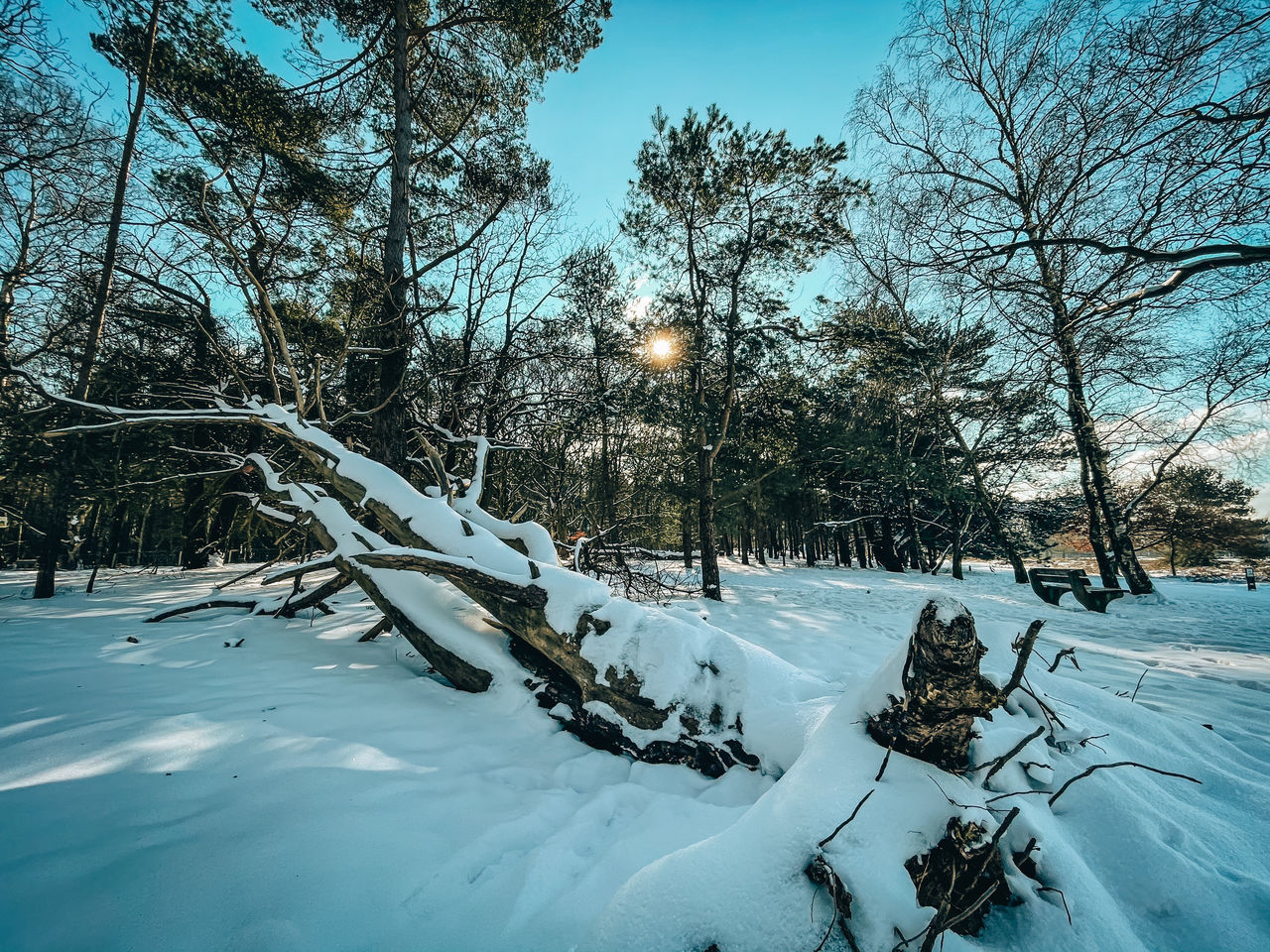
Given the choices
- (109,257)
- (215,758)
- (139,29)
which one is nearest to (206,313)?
(109,257)

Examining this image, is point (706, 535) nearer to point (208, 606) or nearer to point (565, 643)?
point (565, 643)

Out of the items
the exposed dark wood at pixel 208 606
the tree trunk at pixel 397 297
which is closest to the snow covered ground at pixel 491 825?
the exposed dark wood at pixel 208 606

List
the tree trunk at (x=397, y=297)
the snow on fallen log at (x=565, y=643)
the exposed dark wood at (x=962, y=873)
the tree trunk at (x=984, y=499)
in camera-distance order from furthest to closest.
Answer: the tree trunk at (x=984, y=499), the tree trunk at (x=397, y=297), the snow on fallen log at (x=565, y=643), the exposed dark wood at (x=962, y=873)

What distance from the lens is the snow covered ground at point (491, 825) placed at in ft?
4.21

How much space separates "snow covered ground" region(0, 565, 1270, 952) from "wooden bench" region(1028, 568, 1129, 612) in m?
6.66

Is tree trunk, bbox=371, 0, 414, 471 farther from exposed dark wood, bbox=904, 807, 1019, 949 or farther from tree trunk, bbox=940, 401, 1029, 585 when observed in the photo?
tree trunk, bbox=940, 401, 1029, 585

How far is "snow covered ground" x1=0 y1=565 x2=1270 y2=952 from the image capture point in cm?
128

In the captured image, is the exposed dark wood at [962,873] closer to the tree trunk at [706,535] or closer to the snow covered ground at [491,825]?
the snow covered ground at [491,825]

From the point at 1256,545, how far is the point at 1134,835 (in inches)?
1137

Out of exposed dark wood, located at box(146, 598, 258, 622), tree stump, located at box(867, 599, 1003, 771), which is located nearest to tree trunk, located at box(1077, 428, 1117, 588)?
tree stump, located at box(867, 599, 1003, 771)

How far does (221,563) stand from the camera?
13867mm

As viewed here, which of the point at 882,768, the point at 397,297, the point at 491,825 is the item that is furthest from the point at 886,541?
the point at 491,825

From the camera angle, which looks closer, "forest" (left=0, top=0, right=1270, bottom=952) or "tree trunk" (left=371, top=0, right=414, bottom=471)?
"forest" (left=0, top=0, right=1270, bottom=952)

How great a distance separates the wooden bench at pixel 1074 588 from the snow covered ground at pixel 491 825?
6.66m
